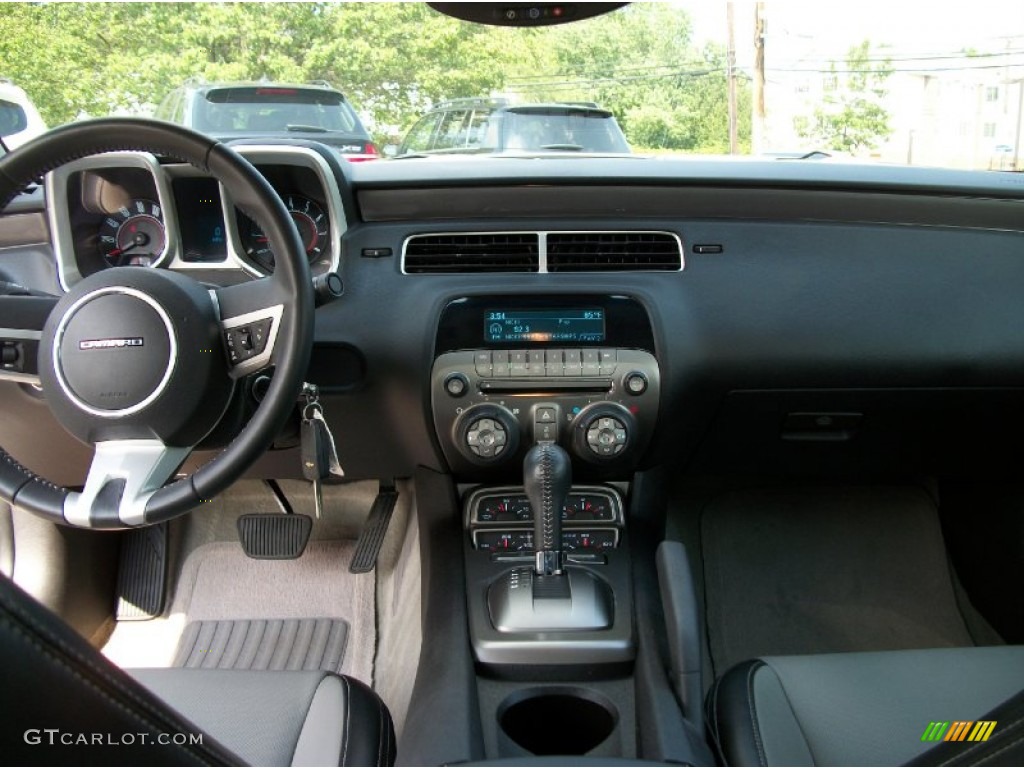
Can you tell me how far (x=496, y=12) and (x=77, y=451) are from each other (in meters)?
1.49

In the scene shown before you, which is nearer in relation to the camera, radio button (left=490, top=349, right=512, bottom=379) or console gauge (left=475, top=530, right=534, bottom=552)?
radio button (left=490, top=349, right=512, bottom=379)

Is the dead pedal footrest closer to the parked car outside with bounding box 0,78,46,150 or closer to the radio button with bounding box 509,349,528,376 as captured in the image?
the radio button with bounding box 509,349,528,376

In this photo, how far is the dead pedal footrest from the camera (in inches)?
108

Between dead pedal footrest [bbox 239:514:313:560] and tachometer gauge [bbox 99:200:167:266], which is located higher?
tachometer gauge [bbox 99:200:167:266]

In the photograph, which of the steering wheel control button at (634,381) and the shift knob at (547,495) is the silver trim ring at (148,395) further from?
the steering wheel control button at (634,381)

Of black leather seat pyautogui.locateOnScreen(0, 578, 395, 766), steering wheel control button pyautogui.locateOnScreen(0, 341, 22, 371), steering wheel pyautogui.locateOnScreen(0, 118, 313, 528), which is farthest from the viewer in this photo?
steering wheel control button pyautogui.locateOnScreen(0, 341, 22, 371)

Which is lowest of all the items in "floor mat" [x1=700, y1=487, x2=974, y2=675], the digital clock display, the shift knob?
"floor mat" [x1=700, y1=487, x2=974, y2=675]

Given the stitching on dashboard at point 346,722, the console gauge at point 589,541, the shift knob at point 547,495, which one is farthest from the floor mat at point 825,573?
the stitching on dashboard at point 346,722

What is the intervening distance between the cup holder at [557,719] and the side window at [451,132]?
1.41 metres

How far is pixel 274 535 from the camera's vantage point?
2752mm

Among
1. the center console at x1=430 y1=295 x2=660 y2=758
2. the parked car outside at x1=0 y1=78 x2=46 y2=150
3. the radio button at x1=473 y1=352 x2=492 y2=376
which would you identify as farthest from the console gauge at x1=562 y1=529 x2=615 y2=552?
the parked car outside at x1=0 y1=78 x2=46 y2=150

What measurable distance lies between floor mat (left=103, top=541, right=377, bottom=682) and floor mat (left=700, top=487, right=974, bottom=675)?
1043 mm

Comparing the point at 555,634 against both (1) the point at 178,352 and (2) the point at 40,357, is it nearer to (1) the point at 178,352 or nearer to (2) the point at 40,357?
(1) the point at 178,352

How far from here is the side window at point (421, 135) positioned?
7.89 ft
